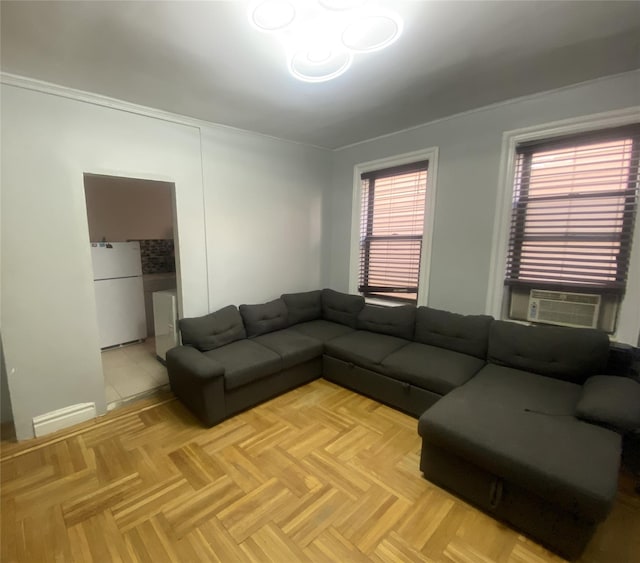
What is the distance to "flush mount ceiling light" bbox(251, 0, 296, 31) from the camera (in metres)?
1.34

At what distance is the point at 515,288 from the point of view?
2.74 meters

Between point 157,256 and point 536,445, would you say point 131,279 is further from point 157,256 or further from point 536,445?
point 536,445

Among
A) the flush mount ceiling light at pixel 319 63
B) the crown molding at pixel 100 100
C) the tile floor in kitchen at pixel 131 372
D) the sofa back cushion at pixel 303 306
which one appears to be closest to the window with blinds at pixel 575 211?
the flush mount ceiling light at pixel 319 63

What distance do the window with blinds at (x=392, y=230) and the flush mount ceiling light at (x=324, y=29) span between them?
1.83 m

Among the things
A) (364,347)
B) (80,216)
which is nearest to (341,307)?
(364,347)

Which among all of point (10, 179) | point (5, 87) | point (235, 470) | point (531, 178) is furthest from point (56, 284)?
point (531, 178)

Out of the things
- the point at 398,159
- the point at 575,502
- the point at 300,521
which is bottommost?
the point at 300,521

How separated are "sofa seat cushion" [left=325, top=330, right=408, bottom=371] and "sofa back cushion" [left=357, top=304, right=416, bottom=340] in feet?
0.22

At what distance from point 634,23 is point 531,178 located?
114cm

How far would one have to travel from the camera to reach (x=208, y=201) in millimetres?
3012

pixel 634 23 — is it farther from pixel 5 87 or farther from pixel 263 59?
pixel 5 87

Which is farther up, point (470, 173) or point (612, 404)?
point (470, 173)

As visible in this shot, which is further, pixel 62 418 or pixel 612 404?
pixel 62 418

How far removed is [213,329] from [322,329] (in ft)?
4.00
